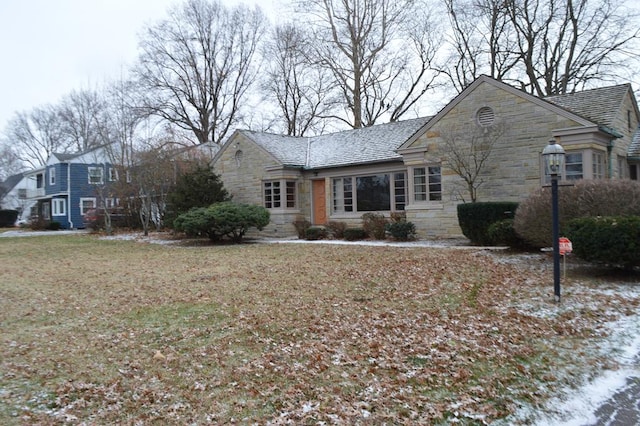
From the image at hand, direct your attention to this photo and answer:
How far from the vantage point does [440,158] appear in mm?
15266

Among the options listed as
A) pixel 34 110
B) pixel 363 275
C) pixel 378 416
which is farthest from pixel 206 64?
pixel 378 416

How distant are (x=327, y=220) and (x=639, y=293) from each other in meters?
13.4

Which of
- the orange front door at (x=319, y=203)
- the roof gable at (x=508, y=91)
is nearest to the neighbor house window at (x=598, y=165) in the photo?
the roof gable at (x=508, y=91)

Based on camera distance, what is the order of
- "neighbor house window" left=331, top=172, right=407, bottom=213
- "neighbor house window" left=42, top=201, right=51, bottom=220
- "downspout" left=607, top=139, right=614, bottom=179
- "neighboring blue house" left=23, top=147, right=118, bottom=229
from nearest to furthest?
1. "downspout" left=607, top=139, right=614, bottom=179
2. "neighbor house window" left=331, top=172, right=407, bottom=213
3. "neighboring blue house" left=23, top=147, right=118, bottom=229
4. "neighbor house window" left=42, top=201, right=51, bottom=220

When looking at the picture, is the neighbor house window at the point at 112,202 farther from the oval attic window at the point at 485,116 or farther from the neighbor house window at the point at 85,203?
the oval attic window at the point at 485,116

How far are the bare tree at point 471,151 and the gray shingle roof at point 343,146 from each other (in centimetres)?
255

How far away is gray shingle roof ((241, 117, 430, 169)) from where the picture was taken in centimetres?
1833

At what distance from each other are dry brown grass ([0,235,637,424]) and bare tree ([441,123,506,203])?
5.50 meters

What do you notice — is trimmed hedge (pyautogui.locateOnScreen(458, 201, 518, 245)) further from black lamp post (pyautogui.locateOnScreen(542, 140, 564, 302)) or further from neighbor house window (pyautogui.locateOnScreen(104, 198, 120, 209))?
neighbor house window (pyautogui.locateOnScreen(104, 198, 120, 209))

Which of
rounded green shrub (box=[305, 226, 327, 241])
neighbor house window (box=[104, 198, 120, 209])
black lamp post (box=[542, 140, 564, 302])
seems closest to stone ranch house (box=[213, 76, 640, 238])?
rounded green shrub (box=[305, 226, 327, 241])

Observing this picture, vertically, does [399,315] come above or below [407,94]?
below

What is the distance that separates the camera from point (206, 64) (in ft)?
119

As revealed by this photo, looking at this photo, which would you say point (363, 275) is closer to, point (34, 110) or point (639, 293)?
point (639, 293)

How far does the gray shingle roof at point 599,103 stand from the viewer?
535 inches
